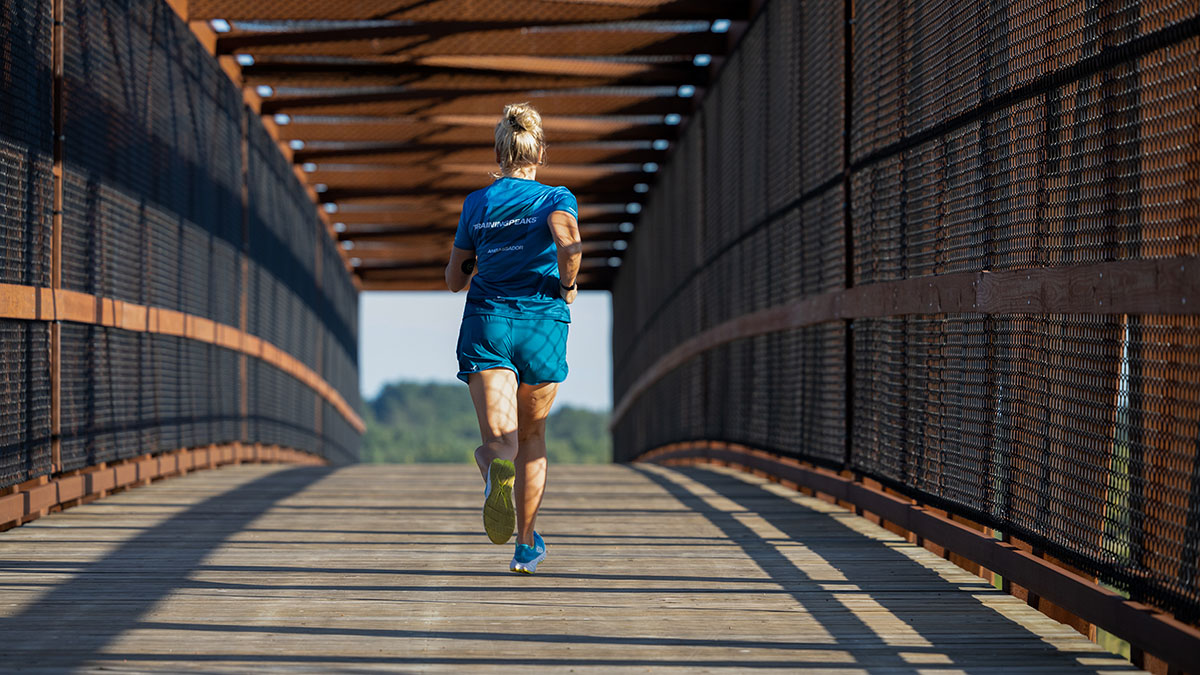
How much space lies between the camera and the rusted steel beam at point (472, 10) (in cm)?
923

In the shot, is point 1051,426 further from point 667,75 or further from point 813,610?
point 667,75

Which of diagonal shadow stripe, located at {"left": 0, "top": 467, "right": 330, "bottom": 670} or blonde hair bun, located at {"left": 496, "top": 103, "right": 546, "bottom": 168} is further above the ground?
blonde hair bun, located at {"left": 496, "top": 103, "right": 546, "bottom": 168}

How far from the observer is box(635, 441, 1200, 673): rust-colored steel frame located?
2.85 m

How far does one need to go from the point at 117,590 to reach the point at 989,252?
317cm

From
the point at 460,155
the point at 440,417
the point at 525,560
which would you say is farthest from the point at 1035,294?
the point at 440,417

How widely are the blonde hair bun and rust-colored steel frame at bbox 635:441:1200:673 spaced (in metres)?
2.04

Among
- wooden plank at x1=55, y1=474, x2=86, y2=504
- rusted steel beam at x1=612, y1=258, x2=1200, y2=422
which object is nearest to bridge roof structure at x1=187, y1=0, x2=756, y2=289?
rusted steel beam at x1=612, y1=258, x2=1200, y2=422

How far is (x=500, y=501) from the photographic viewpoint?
12.6 feet

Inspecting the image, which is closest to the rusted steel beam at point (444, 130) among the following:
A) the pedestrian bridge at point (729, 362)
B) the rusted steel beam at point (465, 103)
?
the rusted steel beam at point (465, 103)

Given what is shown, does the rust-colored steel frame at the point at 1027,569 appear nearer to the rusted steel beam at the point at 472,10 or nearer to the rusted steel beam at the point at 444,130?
the rusted steel beam at the point at 472,10

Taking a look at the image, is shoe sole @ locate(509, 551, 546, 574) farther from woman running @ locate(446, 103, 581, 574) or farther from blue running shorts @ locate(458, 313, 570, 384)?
blue running shorts @ locate(458, 313, 570, 384)

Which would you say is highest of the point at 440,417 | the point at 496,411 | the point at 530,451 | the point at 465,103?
the point at 465,103

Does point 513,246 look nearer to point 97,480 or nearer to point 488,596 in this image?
point 488,596

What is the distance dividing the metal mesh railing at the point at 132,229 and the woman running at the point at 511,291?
7.67ft
